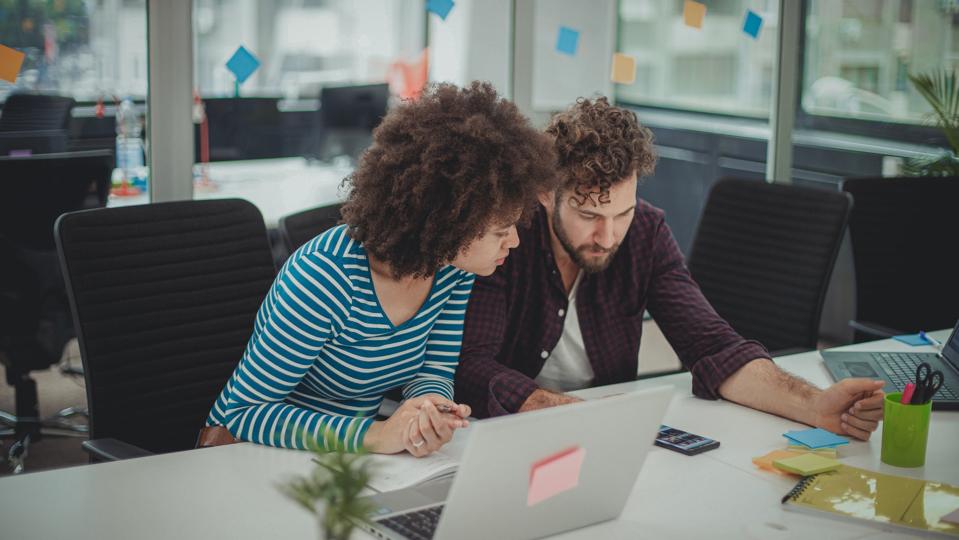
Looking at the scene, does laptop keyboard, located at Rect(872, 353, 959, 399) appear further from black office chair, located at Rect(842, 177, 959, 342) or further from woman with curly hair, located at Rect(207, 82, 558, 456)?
woman with curly hair, located at Rect(207, 82, 558, 456)

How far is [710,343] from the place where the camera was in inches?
79.1

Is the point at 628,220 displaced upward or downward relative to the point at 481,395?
upward

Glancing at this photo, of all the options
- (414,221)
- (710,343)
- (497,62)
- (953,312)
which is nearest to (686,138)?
(497,62)

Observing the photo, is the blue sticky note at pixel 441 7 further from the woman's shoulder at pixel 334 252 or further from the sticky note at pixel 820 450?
the sticky note at pixel 820 450

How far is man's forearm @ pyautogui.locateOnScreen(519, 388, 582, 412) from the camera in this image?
1.76m

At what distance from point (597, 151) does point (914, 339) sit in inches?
41.1

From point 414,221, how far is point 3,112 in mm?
1797

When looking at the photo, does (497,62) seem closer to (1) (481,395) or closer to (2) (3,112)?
(2) (3,112)

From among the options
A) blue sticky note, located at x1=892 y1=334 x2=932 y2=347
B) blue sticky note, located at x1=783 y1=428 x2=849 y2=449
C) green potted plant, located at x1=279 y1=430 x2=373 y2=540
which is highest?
green potted plant, located at x1=279 y1=430 x2=373 y2=540

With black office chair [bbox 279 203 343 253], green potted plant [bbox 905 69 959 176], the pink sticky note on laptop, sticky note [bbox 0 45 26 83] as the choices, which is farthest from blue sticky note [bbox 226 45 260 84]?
green potted plant [bbox 905 69 959 176]

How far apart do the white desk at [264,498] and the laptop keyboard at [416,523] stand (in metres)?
0.11

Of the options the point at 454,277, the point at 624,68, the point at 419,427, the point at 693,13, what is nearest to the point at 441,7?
the point at 624,68

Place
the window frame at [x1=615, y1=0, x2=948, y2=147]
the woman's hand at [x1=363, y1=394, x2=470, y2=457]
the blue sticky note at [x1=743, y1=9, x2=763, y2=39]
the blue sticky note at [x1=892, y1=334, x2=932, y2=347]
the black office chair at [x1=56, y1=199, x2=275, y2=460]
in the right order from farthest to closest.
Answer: the window frame at [x1=615, y1=0, x2=948, y2=147] → the blue sticky note at [x1=743, y1=9, x2=763, y2=39] → the blue sticky note at [x1=892, y1=334, x2=932, y2=347] → the black office chair at [x1=56, y1=199, x2=275, y2=460] → the woman's hand at [x1=363, y1=394, x2=470, y2=457]

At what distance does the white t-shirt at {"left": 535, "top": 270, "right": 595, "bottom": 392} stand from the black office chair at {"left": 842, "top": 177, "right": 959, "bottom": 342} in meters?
1.07
